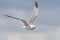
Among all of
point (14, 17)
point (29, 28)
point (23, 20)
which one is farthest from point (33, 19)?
point (14, 17)

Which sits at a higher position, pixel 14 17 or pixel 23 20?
pixel 14 17

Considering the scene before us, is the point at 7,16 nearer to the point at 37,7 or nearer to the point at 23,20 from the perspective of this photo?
the point at 23,20

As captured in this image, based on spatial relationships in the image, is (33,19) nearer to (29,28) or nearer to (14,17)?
(29,28)

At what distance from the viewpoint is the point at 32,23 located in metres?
34.7

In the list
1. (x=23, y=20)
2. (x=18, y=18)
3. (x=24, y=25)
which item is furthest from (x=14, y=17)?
(x=24, y=25)

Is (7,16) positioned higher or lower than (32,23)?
higher

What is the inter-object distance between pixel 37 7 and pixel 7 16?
10.6 m

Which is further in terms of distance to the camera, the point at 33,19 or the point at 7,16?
the point at 33,19

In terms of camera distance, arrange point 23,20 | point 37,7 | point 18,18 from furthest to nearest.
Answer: point 37,7
point 23,20
point 18,18

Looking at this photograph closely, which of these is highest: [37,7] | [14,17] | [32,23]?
[14,17]

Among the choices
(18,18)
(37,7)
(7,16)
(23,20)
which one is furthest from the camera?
(37,7)

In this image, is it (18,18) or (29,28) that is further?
(29,28)

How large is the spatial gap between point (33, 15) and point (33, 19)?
0.81 m

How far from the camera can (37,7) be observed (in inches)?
1329
